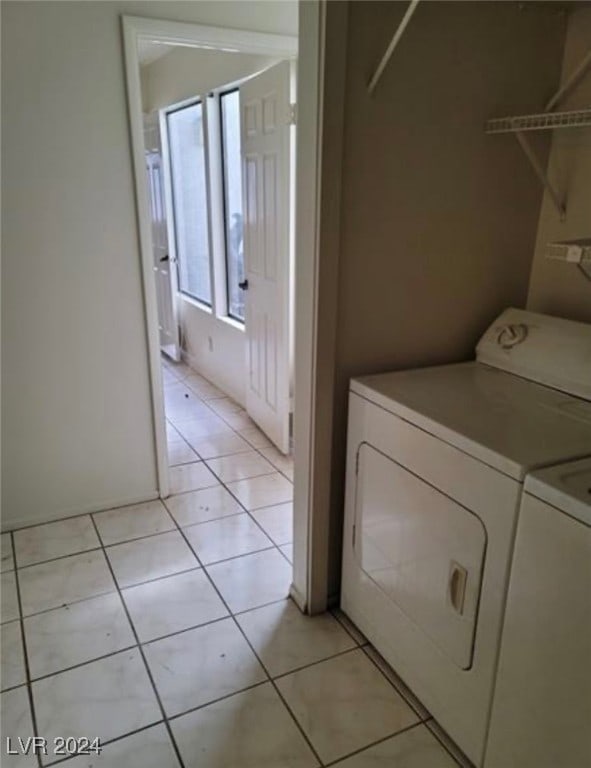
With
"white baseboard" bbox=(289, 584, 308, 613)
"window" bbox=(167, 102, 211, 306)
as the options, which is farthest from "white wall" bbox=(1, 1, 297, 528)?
"window" bbox=(167, 102, 211, 306)

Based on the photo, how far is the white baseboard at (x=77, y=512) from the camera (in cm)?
251

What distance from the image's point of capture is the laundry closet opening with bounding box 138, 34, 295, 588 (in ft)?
8.89

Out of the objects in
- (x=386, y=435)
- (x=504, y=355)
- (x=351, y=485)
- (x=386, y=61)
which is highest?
(x=386, y=61)

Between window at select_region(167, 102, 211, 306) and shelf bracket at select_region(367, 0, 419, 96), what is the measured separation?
2796mm

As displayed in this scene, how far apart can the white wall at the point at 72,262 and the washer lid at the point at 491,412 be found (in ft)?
4.28

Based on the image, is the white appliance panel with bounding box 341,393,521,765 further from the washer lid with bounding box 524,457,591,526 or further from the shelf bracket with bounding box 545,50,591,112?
the shelf bracket with bounding box 545,50,591,112

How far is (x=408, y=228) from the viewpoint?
5.74 feet

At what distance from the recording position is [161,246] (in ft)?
16.2

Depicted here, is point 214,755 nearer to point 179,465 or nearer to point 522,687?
point 522,687

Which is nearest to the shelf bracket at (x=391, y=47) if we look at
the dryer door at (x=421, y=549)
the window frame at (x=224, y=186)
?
the dryer door at (x=421, y=549)

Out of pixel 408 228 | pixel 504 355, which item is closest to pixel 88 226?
pixel 408 228

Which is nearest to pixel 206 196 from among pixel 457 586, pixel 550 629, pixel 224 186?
pixel 224 186

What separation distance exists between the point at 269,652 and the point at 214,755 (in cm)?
39

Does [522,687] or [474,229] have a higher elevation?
[474,229]
